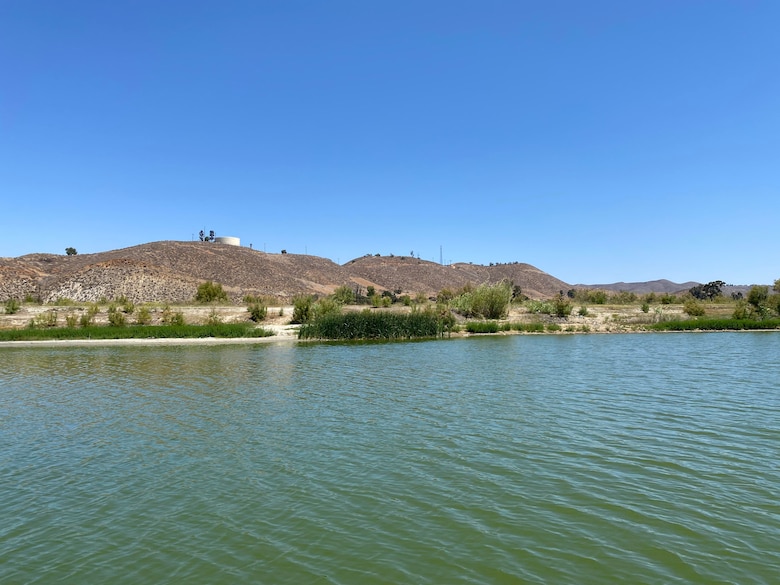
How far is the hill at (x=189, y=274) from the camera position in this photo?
71.9 meters

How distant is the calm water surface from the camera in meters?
6.24

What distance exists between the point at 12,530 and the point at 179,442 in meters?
4.02

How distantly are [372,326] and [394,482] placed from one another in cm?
3020

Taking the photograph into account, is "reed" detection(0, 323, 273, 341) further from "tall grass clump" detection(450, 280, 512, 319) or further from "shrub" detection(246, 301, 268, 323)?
"tall grass clump" detection(450, 280, 512, 319)

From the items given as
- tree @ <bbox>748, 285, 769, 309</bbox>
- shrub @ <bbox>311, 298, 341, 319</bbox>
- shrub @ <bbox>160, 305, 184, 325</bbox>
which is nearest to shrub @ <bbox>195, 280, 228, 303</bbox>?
shrub @ <bbox>160, 305, 184, 325</bbox>

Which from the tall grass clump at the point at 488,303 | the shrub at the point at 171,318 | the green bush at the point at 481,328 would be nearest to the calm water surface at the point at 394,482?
the green bush at the point at 481,328

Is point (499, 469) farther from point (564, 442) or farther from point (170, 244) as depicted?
point (170, 244)

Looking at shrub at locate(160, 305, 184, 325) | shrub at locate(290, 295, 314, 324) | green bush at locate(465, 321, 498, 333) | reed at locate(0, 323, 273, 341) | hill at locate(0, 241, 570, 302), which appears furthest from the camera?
hill at locate(0, 241, 570, 302)

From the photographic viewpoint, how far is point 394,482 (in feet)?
28.6

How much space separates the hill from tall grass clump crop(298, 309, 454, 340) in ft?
120

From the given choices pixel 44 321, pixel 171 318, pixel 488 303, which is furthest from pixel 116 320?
pixel 488 303

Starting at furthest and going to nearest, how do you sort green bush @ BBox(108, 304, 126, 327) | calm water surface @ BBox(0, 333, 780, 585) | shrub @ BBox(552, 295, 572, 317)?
shrub @ BBox(552, 295, 572, 317) < green bush @ BBox(108, 304, 126, 327) < calm water surface @ BBox(0, 333, 780, 585)

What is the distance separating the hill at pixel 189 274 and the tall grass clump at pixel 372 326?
36.7 metres

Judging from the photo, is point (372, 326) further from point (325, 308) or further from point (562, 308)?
point (562, 308)
